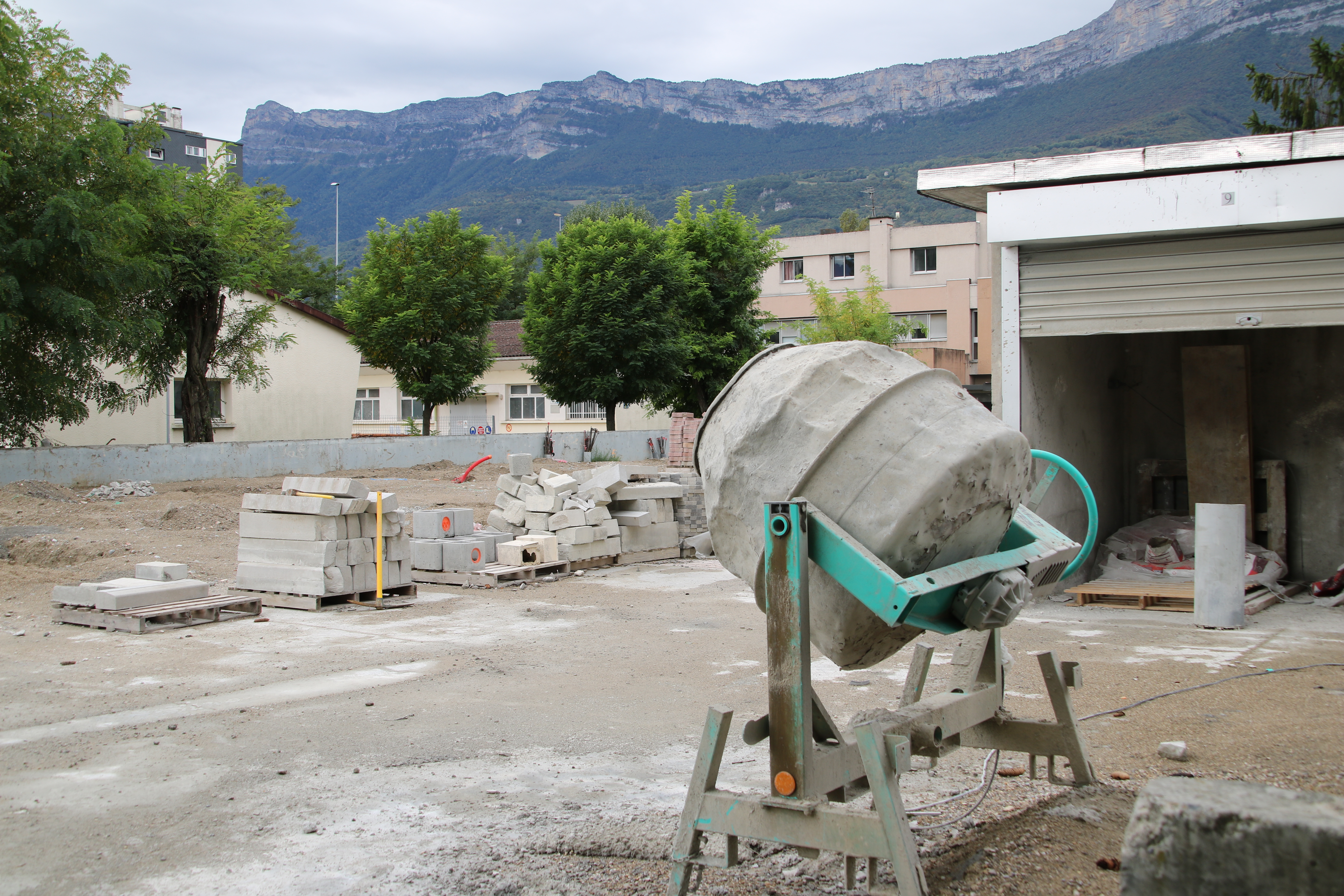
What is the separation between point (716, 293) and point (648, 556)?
2138 cm

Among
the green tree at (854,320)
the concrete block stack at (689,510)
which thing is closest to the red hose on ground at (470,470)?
the concrete block stack at (689,510)

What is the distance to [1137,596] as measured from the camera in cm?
1032

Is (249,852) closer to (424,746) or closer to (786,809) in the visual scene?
(424,746)

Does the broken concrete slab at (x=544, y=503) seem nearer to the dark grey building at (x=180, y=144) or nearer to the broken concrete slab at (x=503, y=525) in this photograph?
the broken concrete slab at (x=503, y=525)

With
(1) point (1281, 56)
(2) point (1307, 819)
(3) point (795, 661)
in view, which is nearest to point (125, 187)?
(3) point (795, 661)

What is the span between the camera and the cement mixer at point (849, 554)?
3.15m

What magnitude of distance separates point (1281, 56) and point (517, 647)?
150615 millimetres

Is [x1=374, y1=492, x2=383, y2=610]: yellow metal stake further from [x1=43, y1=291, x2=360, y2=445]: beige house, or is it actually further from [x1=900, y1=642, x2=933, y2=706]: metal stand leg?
[x1=43, y1=291, x2=360, y2=445]: beige house

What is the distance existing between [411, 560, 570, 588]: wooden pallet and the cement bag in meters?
8.42

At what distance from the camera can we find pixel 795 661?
3.14 meters

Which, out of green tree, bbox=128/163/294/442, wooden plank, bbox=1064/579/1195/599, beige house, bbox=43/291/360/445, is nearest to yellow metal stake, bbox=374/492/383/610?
wooden plank, bbox=1064/579/1195/599

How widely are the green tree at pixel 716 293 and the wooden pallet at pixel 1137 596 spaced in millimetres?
22672

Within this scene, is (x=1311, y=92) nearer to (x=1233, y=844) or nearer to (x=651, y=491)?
(x=651, y=491)

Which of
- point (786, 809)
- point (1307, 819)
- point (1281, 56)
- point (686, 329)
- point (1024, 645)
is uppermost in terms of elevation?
point (1281, 56)
